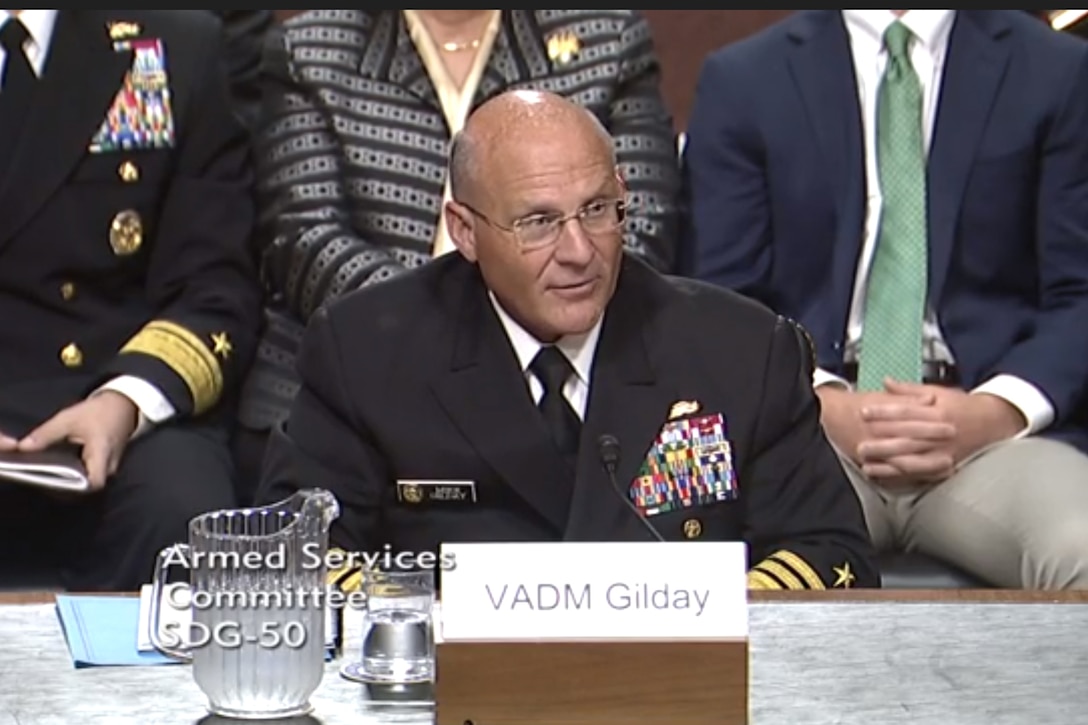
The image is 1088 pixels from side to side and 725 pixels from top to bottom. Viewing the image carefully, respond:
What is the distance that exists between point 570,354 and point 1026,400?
36.8 inches

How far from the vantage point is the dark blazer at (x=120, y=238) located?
3035mm

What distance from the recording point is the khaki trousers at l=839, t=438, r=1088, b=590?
283 cm

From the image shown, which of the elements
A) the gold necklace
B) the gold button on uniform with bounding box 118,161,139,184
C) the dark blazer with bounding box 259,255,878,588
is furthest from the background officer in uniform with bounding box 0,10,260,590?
the dark blazer with bounding box 259,255,878,588

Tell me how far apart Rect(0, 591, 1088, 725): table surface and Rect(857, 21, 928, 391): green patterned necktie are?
1.12 metres

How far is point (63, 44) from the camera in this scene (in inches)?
121

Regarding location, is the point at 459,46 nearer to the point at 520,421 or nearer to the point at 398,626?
the point at 520,421

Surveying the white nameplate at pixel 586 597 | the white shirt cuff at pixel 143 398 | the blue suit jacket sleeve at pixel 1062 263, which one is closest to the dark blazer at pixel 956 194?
the blue suit jacket sleeve at pixel 1062 263

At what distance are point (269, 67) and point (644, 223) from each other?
62 centimetres

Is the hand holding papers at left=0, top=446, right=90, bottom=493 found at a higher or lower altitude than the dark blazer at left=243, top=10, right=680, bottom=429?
lower

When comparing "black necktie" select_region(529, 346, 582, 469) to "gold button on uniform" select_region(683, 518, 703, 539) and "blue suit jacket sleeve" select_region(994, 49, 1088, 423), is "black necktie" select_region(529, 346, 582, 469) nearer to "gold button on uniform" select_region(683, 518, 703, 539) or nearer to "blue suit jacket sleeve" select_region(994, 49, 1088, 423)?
"gold button on uniform" select_region(683, 518, 703, 539)

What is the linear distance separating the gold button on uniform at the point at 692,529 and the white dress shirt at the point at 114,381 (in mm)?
985

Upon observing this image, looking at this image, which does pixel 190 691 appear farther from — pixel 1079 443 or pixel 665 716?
pixel 1079 443

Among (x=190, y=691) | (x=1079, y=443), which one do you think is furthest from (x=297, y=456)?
(x=1079, y=443)

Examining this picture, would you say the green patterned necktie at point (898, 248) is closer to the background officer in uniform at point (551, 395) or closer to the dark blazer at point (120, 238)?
the background officer in uniform at point (551, 395)
